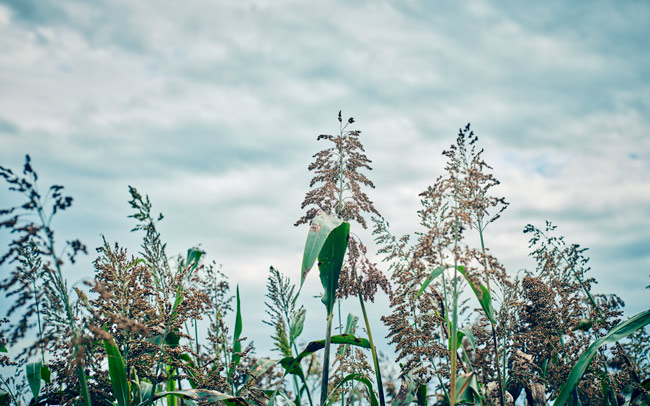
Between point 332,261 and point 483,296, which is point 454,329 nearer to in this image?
point 483,296

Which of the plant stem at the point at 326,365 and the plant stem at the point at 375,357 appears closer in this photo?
the plant stem at the point at 326,365

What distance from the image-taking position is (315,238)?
3717mm

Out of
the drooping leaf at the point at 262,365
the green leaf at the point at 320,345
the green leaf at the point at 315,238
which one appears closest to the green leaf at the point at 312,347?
the green leaf at the point at 320,345

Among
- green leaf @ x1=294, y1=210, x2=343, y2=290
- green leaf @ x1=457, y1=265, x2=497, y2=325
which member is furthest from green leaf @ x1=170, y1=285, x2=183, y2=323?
green leaf @ x1=457, y1=265, x2=497, y2=325

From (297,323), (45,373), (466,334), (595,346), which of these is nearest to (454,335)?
(466,334)

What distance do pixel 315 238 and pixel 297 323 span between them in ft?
4.07

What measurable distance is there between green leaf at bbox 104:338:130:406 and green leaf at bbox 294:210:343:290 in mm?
1254

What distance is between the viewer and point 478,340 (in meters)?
4.21

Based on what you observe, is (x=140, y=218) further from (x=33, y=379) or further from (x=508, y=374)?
(x=508, y=374)

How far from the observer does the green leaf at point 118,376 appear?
3.19 m

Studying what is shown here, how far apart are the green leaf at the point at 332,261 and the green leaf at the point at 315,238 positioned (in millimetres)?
69

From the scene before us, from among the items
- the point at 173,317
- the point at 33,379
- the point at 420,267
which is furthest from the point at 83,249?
the point at 420,267

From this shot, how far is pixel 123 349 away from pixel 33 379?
0.88m

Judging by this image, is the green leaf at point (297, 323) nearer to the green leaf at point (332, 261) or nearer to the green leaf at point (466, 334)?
the green leaf at point (332, 261)
